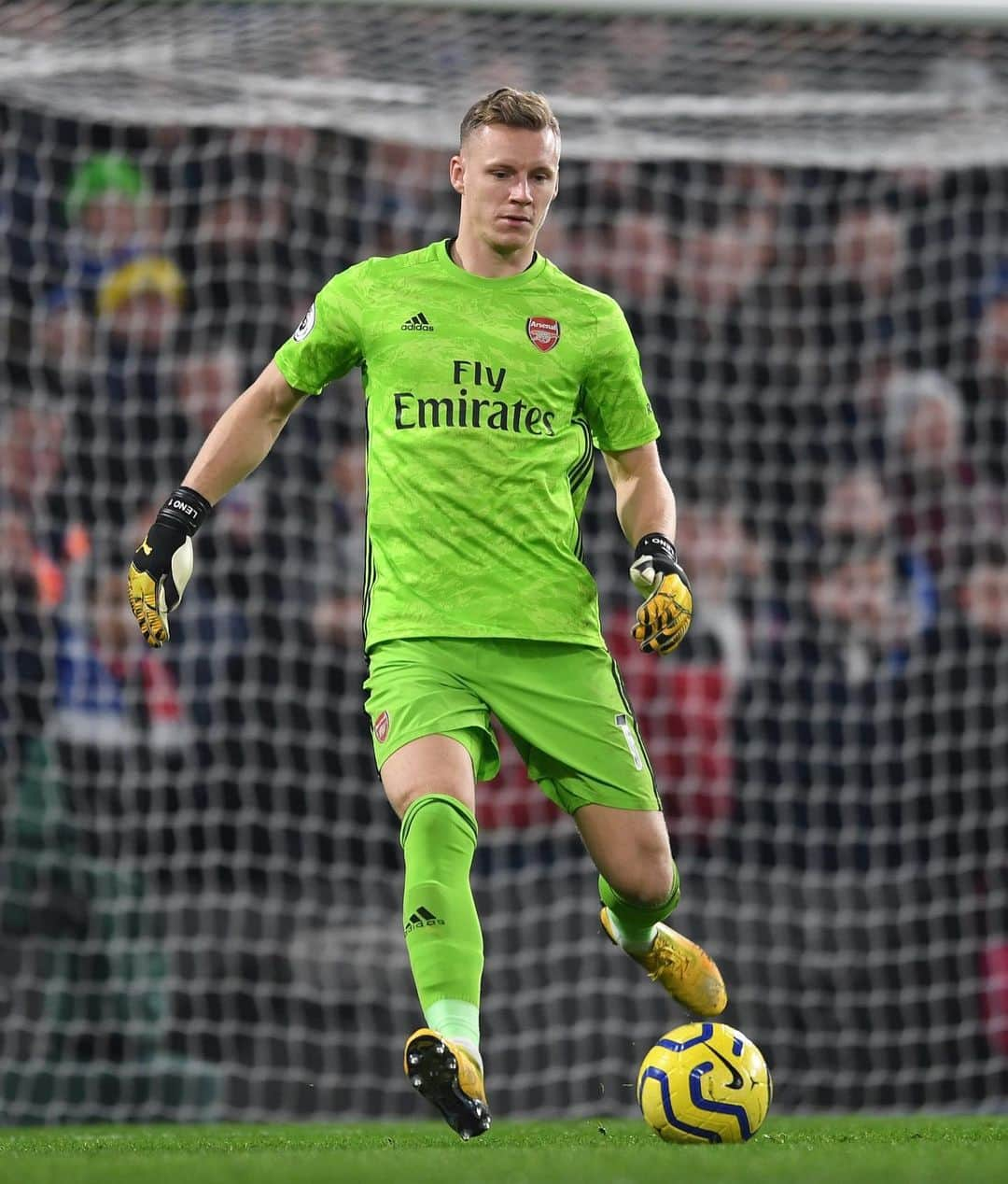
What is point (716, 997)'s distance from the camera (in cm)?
487

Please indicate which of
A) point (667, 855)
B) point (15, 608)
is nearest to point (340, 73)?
point (15, 608)

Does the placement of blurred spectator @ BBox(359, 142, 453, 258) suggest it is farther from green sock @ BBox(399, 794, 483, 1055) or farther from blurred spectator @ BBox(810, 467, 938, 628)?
green sock @ BBox(399, 794, 483, 1055)

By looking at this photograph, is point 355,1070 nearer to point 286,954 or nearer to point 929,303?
point 286,954

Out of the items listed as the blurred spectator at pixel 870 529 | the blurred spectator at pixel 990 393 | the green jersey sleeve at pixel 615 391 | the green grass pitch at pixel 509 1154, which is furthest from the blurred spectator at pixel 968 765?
the green jersey sleeve at pixel 615 391

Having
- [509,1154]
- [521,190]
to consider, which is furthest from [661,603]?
[509,1154]

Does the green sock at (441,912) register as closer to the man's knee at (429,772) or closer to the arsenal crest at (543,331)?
the man's knee at (429,772)

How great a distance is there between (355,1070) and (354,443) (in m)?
2.48

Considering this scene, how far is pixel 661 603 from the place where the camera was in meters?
4.11

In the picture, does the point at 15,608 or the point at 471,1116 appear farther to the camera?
the point at 15,608

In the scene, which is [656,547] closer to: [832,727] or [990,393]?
[832,727]

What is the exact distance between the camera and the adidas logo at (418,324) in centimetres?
427

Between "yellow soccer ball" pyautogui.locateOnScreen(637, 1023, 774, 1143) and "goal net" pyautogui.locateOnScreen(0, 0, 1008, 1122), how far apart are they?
100 inches

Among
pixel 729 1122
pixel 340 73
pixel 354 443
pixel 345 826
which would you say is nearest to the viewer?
pixel 729 1122

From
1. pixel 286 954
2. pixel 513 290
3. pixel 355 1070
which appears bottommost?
pixel 355 1070
